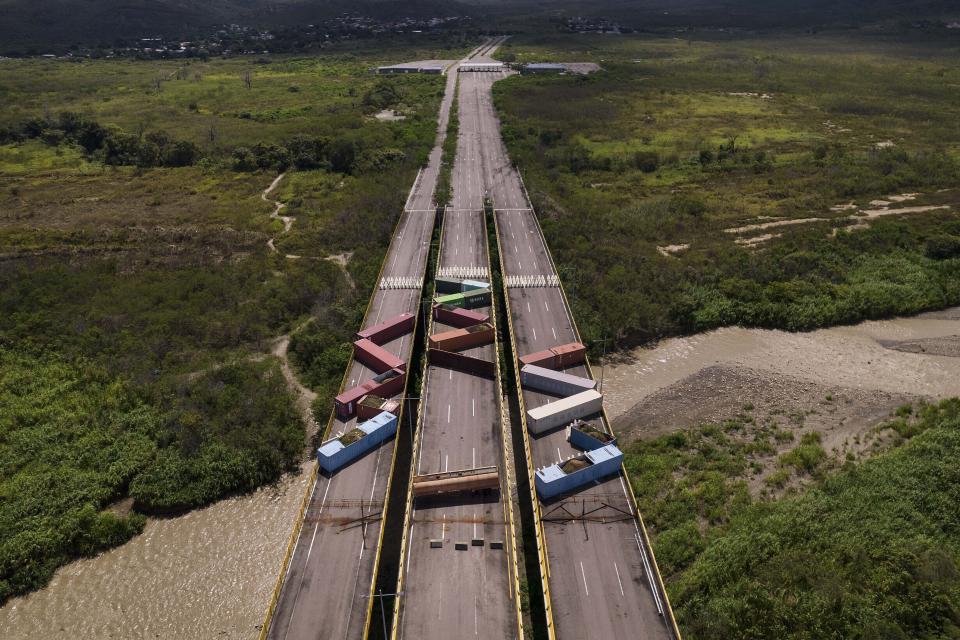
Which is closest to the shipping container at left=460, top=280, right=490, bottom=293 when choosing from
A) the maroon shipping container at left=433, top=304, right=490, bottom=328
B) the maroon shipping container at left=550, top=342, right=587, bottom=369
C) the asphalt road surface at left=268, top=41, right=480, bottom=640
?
the maroon shipping container at left=433, top=304, right=490, bottom=328

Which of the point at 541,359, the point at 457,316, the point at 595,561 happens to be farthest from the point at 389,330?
the point at 595,561

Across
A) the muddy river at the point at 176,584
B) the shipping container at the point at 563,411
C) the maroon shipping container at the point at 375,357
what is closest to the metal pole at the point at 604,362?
the shipping container at the point at 563,411

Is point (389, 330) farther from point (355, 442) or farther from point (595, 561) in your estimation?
point (595, 561)

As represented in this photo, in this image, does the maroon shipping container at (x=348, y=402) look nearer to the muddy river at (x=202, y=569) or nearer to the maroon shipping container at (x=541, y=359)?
the muddy river at (x=202, y=569)

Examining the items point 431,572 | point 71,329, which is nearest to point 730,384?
point 431,572

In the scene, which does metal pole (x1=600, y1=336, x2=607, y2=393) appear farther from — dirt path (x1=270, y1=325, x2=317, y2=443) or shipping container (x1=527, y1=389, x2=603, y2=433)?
dirt path (x1=270, y1=325, x2=317, y2=443)
